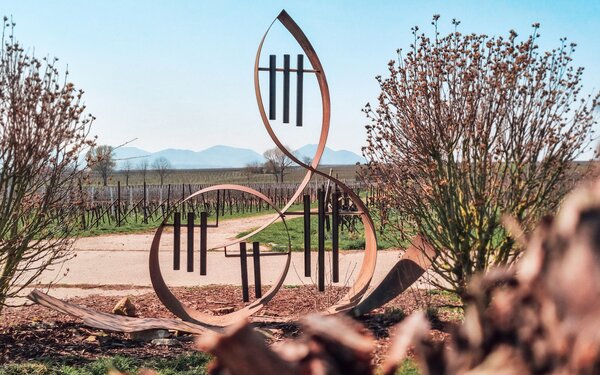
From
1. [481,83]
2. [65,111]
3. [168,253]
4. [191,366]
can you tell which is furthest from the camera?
[168,253]

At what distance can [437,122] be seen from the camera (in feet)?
19.1

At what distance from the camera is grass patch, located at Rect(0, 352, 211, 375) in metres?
5.04

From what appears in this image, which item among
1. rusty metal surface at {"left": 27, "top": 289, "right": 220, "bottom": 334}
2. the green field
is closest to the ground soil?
rusty metal surface at {"left": 27, "top": 289, "right": 220, "bottom": 334}

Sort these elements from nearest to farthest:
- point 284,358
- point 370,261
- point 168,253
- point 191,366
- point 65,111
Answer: point 284,358 → point 191,366 → point 65,111 → point 370,261 → point 168,253

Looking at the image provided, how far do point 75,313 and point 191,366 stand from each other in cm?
188

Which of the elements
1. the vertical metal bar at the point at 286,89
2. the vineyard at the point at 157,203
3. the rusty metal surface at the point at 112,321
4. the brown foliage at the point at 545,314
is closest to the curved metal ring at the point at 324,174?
the vertical metal bar at the point at 286,89

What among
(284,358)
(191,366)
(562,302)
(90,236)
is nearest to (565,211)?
(562,302)

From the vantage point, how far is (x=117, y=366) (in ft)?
17.3

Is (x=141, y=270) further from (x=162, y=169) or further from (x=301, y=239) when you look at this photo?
(x=162, y=169)

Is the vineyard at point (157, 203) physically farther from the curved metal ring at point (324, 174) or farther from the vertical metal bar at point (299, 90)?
the vertical metal bar at point (299, 90)

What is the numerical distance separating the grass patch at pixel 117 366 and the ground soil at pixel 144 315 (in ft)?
0.71

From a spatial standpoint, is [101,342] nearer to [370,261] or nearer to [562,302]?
[370,261]

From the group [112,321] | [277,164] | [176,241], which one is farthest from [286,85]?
[277,164]

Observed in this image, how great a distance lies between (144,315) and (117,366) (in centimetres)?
227
